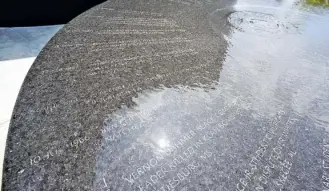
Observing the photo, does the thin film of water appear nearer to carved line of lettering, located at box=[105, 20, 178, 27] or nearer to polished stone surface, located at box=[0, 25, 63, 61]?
carved line of lettering, located at box=[105, 20, 178, 27]

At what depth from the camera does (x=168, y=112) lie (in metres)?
1.03

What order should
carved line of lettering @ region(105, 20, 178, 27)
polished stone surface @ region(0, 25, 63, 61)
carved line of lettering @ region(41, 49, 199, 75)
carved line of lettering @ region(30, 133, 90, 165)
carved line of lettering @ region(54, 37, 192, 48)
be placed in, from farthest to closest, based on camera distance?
polished stone surface @ region(0, 25, 63, 61), carved line of lettering @ region(105, 20, 178, 27), carved line of lettering @ region(54, 37, 192, 48), carved line of lettering @ region(41, 49, 199, 75), carved line of lettering @ region(30, 133, 90, 165)

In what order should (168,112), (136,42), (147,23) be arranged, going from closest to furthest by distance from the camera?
(168,112) → (136,42) → (147,23)

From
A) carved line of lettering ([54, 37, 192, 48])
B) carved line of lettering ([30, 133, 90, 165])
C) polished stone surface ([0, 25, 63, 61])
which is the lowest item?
polished stone surface ([0, 25, 63, 61])

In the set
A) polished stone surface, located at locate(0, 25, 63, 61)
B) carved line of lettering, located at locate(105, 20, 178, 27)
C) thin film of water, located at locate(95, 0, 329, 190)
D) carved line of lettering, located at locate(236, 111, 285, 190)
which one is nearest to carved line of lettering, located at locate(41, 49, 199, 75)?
thin film of water, located at locate(95, 0, 329, 190)

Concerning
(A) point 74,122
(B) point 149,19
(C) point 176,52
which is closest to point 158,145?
(A) point 74,122

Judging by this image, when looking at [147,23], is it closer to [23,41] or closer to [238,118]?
[238,118]

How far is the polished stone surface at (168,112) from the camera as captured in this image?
0.77 m

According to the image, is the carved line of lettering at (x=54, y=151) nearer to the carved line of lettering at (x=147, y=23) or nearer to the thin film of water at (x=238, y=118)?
the thin film of water at (x=238, y=118)

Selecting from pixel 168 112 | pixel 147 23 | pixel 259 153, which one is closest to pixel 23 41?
pixel 147 23

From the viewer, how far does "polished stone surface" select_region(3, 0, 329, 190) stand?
2.53 feet

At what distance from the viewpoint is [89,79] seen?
1150mm

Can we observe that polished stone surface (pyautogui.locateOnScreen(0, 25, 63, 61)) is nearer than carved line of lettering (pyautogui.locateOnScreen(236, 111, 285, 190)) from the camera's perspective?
No

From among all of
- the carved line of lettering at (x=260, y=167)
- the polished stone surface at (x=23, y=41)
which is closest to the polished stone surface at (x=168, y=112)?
the carved line of lettering at (x=260, y=167)
